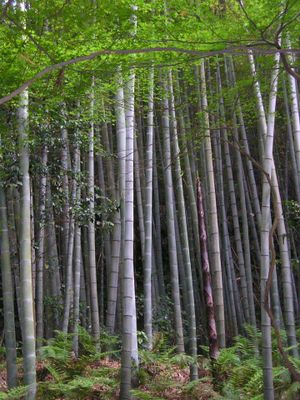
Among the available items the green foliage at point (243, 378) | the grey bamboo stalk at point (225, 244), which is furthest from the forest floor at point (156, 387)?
the grey bamboo stalk at point (225, 244)

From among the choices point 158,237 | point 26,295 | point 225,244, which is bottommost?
point 26,295

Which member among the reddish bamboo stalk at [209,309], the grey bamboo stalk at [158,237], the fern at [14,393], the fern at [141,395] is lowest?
the fern at [141,395]

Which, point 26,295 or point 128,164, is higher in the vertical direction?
point 128,164

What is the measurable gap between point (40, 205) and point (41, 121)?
3.37 feet

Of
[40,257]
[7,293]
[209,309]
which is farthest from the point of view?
[40,257]

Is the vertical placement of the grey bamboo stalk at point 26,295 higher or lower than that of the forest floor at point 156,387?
higher

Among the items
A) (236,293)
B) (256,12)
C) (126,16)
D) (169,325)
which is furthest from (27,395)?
(236,293)

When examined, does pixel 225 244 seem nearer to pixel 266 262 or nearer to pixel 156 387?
pixel 156 387

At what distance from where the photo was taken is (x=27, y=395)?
423 cm

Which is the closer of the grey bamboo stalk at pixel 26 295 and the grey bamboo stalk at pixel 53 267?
the grey bamboo stalk at pixel 26 295

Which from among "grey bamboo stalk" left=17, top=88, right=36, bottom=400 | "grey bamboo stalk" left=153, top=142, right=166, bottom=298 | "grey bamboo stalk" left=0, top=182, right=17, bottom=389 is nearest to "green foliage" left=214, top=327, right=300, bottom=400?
"grey bamboo stalk" left=17, top=88, right=36, bottom=400

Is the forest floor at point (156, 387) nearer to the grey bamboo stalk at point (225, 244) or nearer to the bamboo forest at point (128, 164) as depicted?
the bamboo forest at point (128, 164)

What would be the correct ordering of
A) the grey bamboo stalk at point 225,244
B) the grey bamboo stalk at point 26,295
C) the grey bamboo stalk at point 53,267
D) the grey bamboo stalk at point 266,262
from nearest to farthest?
the grey bamboo stalk at point 266,262, the grey bamboo stalk at point 26,295, the grey bamboo stalk at point 53,267, the grey bamboo stalk at point 225,244

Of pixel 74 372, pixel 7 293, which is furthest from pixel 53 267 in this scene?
pixel 7 293
